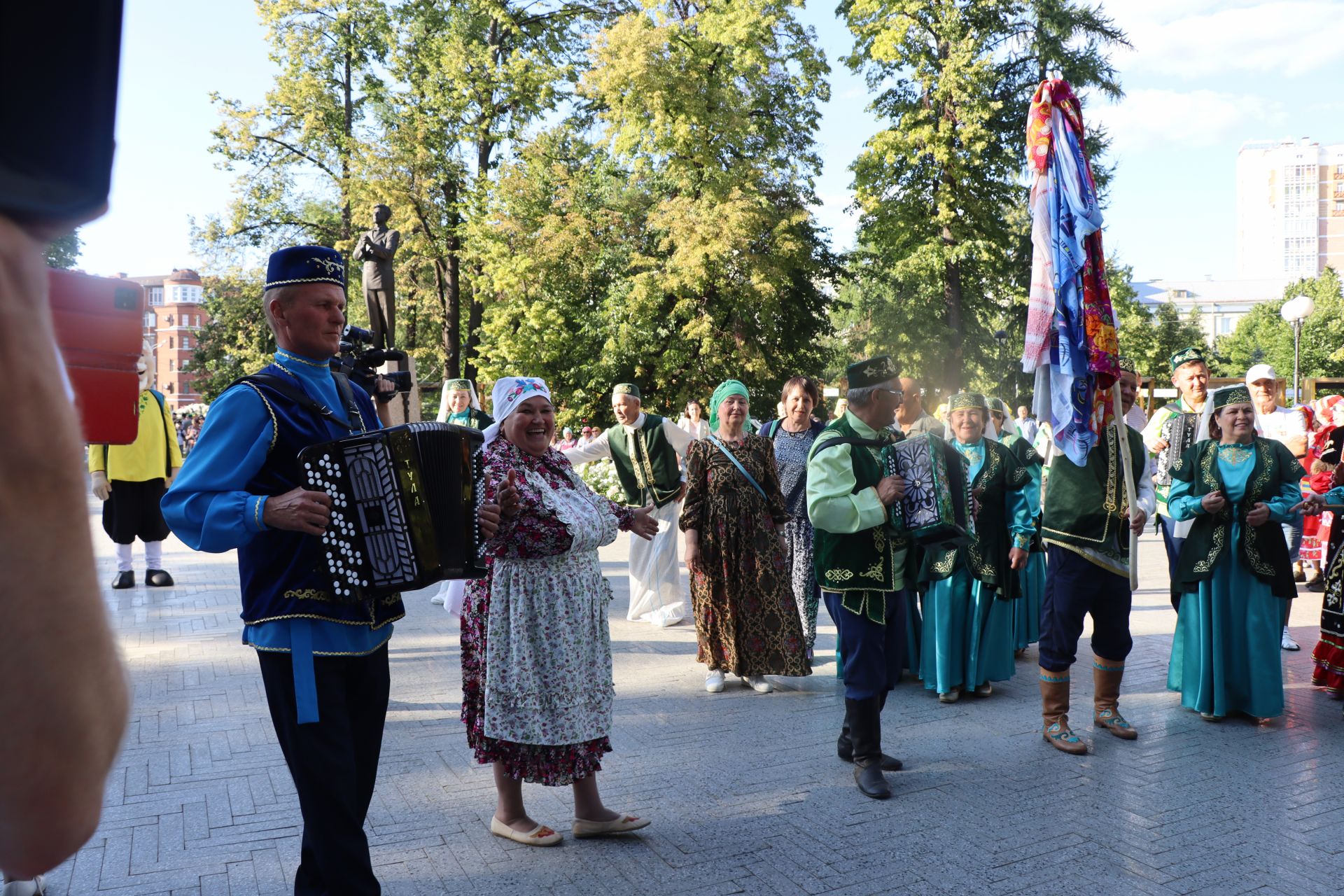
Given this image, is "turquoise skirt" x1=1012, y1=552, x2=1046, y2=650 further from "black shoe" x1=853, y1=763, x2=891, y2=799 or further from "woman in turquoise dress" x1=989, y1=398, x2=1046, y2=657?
"black shoe" x1=853, y1=763, x2=891, y2=799

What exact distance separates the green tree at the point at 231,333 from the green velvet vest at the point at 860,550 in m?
21.6

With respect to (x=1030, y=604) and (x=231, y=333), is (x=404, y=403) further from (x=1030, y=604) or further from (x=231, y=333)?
(x=231, y=333)

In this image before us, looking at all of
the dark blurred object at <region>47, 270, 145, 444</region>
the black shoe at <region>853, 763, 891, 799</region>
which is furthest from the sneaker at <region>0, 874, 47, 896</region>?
the black shoe at <region>853, 763, 891, 799</region>

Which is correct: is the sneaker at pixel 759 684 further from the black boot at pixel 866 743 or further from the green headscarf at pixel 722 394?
the black boot at pixel 866 743

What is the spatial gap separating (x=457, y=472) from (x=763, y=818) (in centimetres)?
245

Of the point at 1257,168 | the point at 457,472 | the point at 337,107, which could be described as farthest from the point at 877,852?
the point at 1257,168

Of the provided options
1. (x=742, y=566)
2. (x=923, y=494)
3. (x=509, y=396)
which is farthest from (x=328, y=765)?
(x=742, y=566)

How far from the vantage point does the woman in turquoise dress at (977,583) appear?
7.10 meters

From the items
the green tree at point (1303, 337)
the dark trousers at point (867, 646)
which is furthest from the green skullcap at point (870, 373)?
the green tree at point (1303, 337)

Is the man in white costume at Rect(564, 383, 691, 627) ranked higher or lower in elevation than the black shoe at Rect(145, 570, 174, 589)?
higher

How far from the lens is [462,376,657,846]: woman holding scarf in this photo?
4.39 meters

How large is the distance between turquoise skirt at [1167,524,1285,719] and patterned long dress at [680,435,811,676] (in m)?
2.58

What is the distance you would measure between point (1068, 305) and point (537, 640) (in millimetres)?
3713

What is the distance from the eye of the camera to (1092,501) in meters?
5.87
